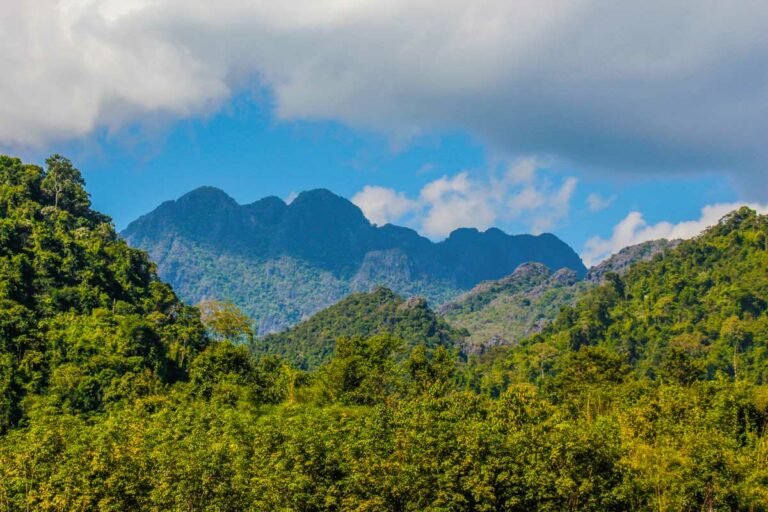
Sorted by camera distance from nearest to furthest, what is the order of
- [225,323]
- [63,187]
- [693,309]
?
1. [225,323]
2. [63,187]
3. [693,309]

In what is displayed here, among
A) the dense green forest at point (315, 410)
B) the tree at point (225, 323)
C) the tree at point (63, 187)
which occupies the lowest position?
the dense green forest at point (315, 410)

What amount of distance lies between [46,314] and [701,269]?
5618 inches

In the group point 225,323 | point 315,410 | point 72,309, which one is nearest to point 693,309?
point 225,323

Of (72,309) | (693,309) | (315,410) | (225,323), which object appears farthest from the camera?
(693,309)

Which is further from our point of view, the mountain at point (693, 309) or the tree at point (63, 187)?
the mountain at point (693, 309)

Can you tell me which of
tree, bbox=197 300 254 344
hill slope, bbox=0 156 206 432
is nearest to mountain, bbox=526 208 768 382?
tree, bbox=197 300 254 344

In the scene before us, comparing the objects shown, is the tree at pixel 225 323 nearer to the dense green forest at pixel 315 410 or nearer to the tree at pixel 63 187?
the dense green forest at pixel 315 410

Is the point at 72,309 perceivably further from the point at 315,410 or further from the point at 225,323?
the point at 315,410

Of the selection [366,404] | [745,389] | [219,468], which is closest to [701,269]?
[745,389]

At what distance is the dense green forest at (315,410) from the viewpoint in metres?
42.2

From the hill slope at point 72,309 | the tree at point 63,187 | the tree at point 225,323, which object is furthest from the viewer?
the tree at point 63,187

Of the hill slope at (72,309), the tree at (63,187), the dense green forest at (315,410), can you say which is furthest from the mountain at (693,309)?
the tree at (63,187)

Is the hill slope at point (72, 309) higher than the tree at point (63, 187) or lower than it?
lower

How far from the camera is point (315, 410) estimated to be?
6144 cm
